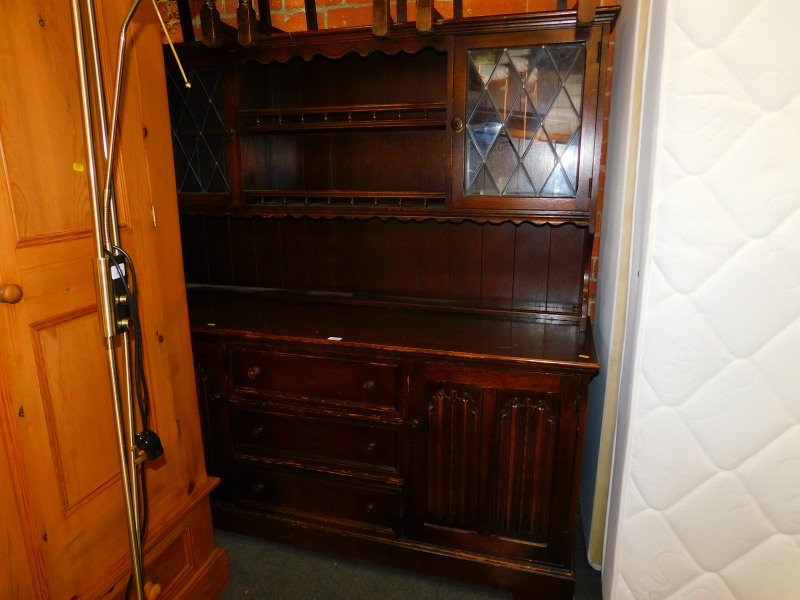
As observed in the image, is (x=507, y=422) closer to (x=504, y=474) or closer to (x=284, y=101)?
(x=504, y=474)

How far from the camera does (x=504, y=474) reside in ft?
5.48

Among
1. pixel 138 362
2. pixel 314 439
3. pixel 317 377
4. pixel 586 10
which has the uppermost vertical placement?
pixel 586 10

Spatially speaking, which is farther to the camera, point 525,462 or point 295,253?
point 295,253

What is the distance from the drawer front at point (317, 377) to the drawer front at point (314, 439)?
0.10 meters

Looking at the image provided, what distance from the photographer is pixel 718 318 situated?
121cm

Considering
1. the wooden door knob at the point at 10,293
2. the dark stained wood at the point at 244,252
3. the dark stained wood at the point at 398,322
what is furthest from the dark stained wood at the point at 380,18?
the wooden door knob at the point at 10,293

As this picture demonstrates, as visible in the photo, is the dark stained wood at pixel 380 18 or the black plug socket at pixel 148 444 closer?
the black plug socket at pixel 148 444

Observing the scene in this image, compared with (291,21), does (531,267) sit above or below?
below

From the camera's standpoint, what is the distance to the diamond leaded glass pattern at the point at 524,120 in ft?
5.32

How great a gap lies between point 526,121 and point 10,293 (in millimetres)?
1442

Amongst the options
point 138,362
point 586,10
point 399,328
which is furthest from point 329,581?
point 586,10

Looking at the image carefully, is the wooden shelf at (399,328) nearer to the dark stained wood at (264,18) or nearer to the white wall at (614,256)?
the white wall at (614,256)

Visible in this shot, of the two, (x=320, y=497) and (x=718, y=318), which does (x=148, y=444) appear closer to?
(x=320, y=497)

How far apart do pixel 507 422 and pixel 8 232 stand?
134 cm
